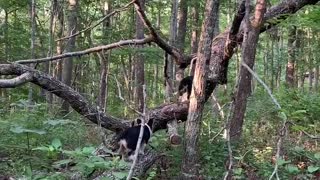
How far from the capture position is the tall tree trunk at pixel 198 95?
6.05m

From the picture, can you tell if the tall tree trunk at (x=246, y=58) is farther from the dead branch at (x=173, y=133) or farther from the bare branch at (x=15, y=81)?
the bare branch at (x=15, y=81)

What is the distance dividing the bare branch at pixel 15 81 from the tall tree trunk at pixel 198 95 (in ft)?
9.57

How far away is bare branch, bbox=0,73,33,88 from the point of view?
6755mm

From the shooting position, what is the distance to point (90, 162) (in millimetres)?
4262

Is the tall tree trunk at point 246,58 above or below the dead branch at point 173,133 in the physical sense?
above

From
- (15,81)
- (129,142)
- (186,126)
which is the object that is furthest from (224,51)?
(15,81)

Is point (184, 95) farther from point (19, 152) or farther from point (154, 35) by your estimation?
point (19, 152)

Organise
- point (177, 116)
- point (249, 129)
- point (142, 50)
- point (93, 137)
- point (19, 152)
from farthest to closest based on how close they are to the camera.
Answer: point (142, 50)
point (249, 129)
point (93, 137)
point (177, 116)
point (19, 152)

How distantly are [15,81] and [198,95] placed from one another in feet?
10.1

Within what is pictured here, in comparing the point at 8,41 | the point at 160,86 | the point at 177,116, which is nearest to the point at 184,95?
the point at 177,116

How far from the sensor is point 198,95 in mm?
6133

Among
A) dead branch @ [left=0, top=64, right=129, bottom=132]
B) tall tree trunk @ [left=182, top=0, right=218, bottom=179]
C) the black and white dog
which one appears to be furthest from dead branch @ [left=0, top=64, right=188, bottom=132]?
tall tree trunk @ [left=182, top=0, right=218, bottom=179]

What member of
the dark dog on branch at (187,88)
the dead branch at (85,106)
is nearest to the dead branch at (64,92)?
the dead branch at (85,106)

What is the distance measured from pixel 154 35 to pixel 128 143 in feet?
7.11
